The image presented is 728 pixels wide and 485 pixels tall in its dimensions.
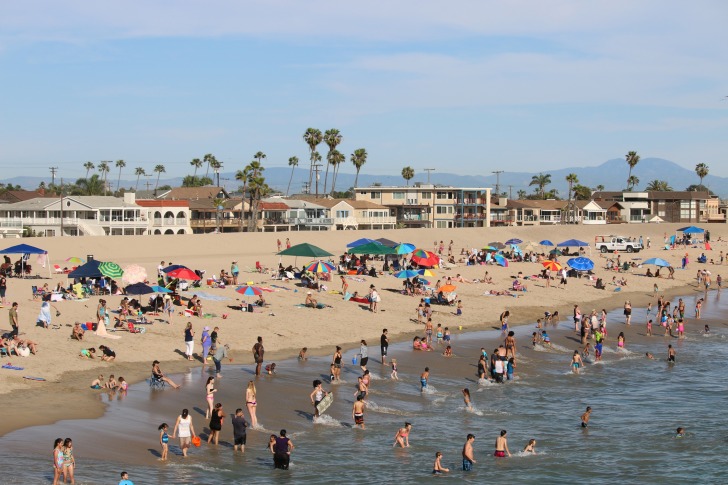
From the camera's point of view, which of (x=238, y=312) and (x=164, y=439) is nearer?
(x=164, y=439)

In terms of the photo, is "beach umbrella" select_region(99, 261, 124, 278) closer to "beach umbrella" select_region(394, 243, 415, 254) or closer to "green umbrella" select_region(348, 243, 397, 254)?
"green umbrella" select_region(348, 243, 397, 254)

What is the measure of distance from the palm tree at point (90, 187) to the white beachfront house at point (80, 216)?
150 ft

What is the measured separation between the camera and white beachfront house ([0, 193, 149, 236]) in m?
74.1

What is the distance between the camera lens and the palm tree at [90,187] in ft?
414

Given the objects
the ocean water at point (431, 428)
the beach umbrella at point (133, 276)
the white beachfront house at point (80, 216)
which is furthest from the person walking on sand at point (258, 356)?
the white beachfront house at point (80, 216)

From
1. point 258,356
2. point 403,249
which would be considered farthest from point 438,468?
point 403,249

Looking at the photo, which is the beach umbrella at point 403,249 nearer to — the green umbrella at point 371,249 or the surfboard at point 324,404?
the green umbrella at point 371,249

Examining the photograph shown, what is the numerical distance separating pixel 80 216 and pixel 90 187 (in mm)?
53072

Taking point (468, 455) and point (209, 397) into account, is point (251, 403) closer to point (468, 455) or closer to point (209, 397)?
point (209, 397)

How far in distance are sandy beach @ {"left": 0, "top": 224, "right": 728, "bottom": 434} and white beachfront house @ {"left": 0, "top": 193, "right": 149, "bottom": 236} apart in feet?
56.3

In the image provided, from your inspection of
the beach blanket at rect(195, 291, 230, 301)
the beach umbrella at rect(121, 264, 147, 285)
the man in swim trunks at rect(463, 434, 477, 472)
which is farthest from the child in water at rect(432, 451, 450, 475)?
the beach blanket at rect(195, 291, 230, 301)

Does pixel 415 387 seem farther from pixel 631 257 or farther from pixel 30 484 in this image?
pixel 631 257

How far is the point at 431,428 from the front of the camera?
20.5m

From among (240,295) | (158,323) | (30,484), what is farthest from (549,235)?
(30,484)
